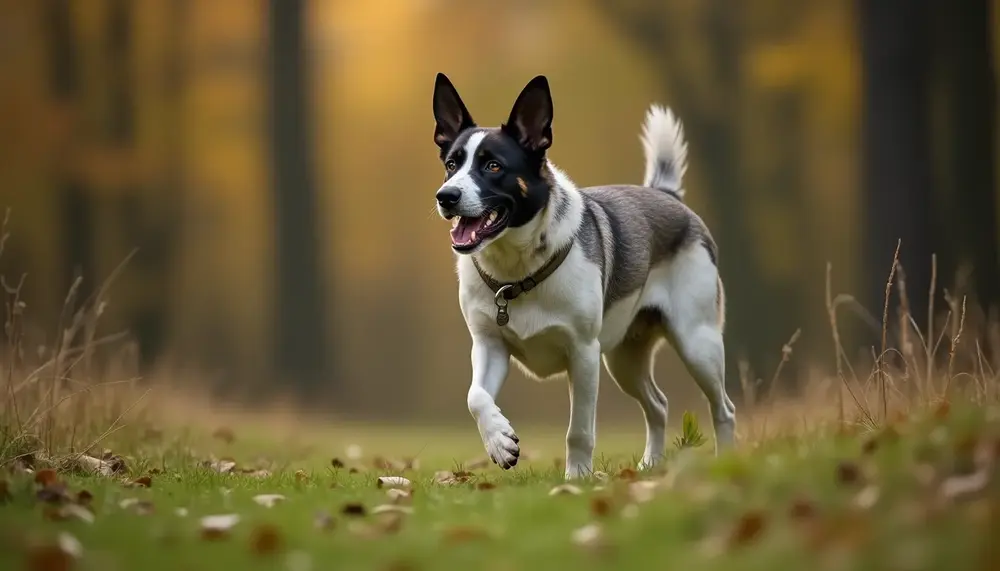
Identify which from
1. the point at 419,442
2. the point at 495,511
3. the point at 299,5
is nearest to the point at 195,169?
the point at 299,5

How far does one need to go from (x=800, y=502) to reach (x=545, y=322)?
2360 millimetres

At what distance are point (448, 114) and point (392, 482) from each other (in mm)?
2021

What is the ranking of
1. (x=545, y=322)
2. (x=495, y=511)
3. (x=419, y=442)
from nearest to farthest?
1. (x=495, y=511)
2. (x=545, y=322)
3. (x=419, y=442)

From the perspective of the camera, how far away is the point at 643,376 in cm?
706

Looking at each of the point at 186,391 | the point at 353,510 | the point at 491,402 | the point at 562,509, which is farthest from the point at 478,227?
the point at 186,391

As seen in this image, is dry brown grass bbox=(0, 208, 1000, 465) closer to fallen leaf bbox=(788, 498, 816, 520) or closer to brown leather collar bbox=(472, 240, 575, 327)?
brown leather collar bbox=(472, 240, 575, 327)

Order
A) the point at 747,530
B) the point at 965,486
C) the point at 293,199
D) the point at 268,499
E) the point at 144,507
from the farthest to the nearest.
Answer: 1. the point at 293,199
2. the point at 268,499
3. the point at 144,507
4. the point at 965,486
5. the point at 747,530

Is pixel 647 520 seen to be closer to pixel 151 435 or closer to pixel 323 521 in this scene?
pixel 323 521

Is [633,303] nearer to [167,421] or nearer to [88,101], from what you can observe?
[167,421]

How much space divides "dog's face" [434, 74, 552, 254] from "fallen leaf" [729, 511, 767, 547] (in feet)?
8.10

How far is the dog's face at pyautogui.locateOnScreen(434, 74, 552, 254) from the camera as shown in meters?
5.44

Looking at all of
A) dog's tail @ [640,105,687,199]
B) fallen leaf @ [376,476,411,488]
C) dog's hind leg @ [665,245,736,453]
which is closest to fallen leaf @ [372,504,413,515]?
fallen leaf @ [376,476,411,488]

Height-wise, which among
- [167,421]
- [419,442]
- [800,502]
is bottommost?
[419,442]

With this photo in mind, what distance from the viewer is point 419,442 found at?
10977 millimetres
